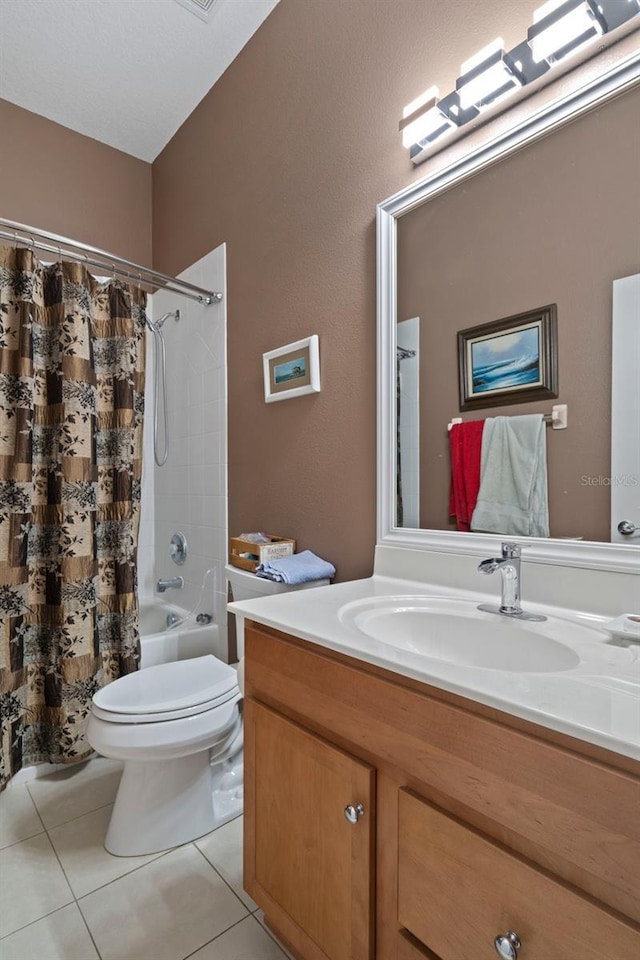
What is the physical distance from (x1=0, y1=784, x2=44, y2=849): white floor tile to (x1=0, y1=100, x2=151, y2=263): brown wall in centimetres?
241

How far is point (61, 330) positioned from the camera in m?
1.77

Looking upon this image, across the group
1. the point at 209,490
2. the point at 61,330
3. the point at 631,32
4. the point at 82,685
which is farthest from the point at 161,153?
the point at 82,685

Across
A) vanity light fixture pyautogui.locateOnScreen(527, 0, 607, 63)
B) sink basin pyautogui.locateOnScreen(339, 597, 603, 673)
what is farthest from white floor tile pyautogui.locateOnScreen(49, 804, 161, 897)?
vanity light fixture pyautogui.locateOnScreen(527, 0, 607, 63)

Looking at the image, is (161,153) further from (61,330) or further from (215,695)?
(215,695)

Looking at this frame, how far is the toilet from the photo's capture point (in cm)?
131

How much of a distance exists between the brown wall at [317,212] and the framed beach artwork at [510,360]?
33cm

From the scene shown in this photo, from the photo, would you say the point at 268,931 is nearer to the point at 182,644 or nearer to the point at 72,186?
the point at 182,644

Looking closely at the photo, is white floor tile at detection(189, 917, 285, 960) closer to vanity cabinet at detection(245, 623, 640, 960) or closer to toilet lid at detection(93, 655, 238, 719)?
vanity cabinet at detection(245, 623, 640, 960)

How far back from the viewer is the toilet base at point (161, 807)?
1.38 meters

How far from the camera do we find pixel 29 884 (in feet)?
4.16

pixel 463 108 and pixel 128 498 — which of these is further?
pixel 128 498

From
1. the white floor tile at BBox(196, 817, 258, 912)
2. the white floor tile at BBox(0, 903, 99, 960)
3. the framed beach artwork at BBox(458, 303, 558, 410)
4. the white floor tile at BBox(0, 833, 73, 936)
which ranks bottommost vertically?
the white floor tile at BBox(196, 817, 258, 912)

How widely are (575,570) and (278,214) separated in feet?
5.34

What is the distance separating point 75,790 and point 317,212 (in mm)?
2200
